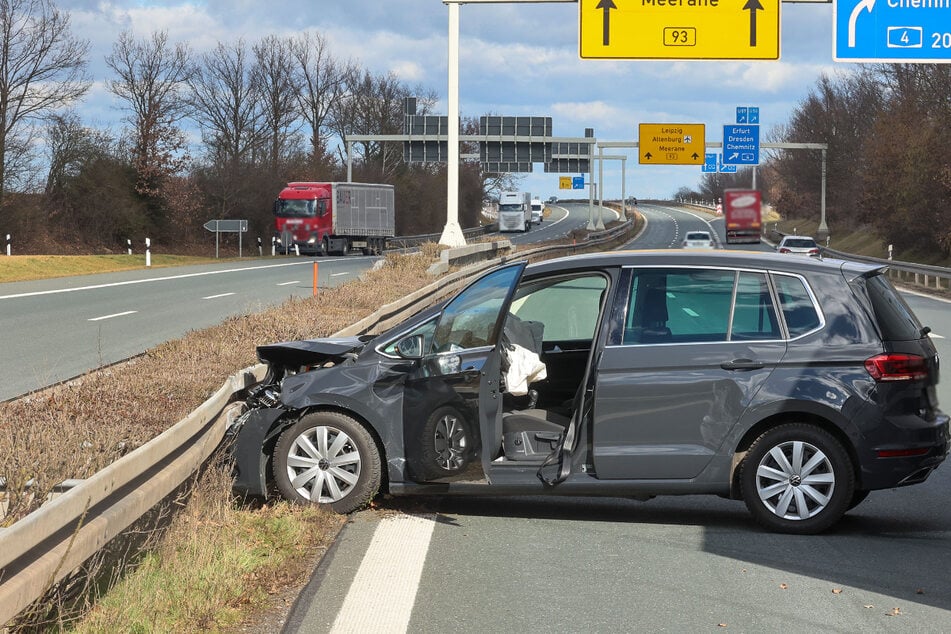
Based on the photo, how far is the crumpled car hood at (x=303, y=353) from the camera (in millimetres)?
7859

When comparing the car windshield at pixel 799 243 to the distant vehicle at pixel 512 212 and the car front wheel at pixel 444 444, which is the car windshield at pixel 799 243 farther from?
the distant vehicle at pixel 512 212

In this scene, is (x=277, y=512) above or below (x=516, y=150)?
below

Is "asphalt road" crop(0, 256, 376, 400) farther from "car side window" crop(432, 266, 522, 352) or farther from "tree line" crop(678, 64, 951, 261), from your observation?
"tree line" crop(678, 64, 951, 261)

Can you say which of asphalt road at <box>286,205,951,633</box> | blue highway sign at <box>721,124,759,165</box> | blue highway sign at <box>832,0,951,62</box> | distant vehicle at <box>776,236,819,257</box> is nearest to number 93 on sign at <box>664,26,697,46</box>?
blue highway sign at <box>832,0,951,62</box>

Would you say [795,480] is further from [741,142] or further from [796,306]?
[741,142]

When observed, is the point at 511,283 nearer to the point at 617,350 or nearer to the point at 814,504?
the point at 617,350

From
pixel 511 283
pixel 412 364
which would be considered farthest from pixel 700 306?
pixel 412 364

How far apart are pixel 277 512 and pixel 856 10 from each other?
2075 cm

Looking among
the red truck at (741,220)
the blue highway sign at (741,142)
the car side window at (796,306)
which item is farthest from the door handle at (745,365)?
the red truck at (741,220)

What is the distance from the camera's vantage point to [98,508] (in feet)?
16.9

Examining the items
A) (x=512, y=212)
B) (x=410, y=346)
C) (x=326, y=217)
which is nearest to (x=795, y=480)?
(x=410, y=346)

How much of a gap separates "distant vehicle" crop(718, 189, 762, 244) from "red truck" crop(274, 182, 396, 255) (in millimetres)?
27986

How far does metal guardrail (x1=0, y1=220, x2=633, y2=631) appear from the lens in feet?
13.9

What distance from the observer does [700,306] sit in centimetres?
751
